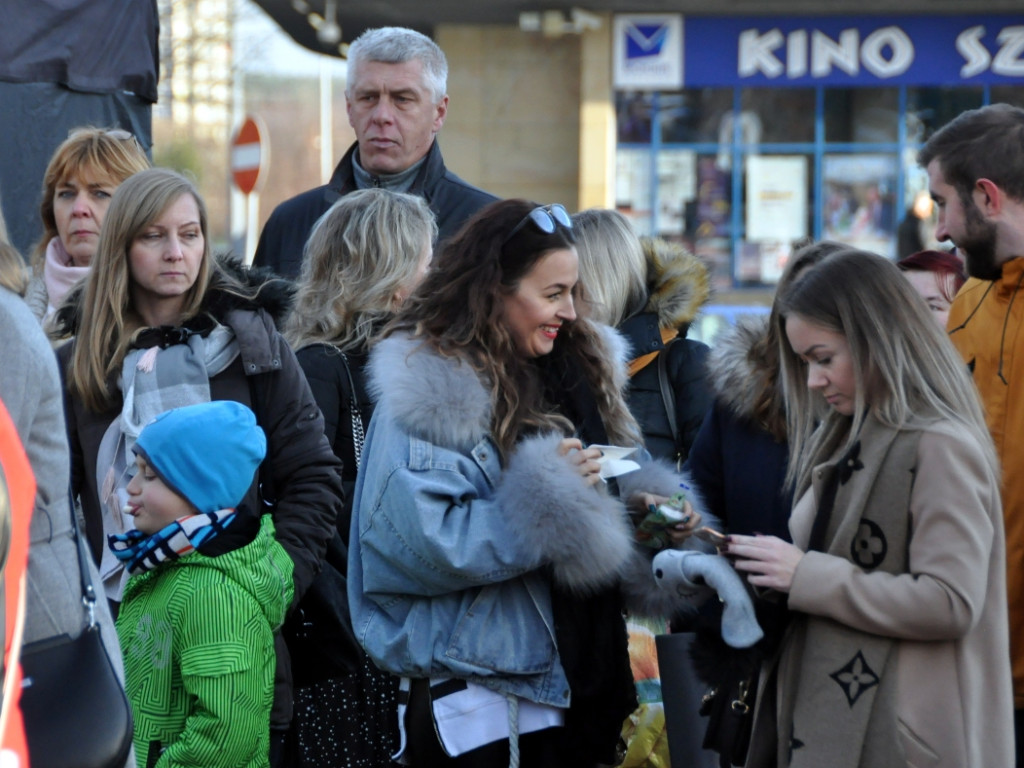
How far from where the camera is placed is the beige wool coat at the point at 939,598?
2.78m

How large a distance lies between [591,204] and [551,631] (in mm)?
14760

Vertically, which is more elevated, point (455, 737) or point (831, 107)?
point (831, 107)

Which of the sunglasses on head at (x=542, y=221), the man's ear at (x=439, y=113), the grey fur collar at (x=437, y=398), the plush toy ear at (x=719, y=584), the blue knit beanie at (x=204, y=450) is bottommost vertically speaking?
the plush toy ear at (x=719, y=584)

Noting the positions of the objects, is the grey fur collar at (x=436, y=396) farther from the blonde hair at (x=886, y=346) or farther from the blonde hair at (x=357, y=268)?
the blonde hair at (x=357, y=268)

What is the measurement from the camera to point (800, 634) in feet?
9.93

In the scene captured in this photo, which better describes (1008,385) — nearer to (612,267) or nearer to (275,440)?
(612,267)

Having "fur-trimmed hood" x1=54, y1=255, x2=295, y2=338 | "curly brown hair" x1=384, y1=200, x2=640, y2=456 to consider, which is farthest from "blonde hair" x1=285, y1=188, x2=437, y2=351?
"curly brown hair" x1=384, y1=200, x2=640, y2=456

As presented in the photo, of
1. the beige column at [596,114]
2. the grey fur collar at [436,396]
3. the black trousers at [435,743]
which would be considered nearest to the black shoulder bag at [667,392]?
the grey fur collar at [436,396]

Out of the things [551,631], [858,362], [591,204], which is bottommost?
[551,631]

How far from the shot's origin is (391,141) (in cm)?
517

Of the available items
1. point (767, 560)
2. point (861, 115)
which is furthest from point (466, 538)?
point (861, 115)

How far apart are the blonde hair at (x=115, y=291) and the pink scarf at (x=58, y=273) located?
2.46 feet

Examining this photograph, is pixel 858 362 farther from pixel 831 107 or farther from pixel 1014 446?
pixel 831 107

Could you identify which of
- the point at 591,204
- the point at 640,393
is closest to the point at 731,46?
the point at 591,204
